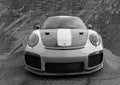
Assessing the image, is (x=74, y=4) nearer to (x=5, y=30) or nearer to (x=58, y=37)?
(x=5, y=30)

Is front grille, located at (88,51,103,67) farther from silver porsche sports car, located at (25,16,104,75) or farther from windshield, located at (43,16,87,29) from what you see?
windshield, located at (43,16,87,29)

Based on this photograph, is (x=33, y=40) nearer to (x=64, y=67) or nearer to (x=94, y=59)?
(x=64, y=67)

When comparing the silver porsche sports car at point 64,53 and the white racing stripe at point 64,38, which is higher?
the white racing stripe at point 64,38

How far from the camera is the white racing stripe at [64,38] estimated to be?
534 centimetres

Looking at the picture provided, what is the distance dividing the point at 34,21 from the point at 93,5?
4.05m

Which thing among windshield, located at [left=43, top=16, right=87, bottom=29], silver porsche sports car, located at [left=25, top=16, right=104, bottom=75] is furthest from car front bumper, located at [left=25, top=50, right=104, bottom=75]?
windshield, located at [left=43, top=16, right=87, bottom=29]

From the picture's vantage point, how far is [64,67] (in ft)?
16.8

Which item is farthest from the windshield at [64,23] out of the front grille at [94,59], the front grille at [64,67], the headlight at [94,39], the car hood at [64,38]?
the front grille at [64,67]

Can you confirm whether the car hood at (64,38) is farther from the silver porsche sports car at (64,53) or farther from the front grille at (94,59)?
the front grille at (94,59)

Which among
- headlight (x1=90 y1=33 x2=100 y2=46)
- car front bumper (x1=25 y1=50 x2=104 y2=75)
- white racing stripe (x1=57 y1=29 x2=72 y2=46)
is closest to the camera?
car front bumper (x1=25 y1=50 x2=104 y2=75)

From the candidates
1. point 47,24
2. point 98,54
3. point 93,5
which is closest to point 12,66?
point 47,24

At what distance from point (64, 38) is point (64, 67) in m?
0.71

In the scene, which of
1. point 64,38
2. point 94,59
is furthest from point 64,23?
point 94,59

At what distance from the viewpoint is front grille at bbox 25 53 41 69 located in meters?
5.23
